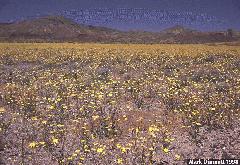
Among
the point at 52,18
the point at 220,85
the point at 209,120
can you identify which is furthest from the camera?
the point at 52,18

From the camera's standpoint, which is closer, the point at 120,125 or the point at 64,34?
the point at 120,125

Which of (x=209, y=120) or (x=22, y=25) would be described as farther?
(x=22, y=25)

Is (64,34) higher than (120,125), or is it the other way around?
(64,34)

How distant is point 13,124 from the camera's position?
37.6ft

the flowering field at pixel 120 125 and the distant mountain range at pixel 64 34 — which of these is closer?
the flowering field at pixel 120 125

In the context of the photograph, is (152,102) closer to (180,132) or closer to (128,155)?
(180,132)

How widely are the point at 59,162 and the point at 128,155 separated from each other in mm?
1597

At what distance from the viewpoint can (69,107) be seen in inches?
500

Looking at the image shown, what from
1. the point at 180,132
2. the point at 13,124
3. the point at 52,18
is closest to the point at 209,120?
the point at 180,132

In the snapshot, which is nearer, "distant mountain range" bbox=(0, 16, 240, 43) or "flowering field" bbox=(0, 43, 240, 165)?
"flowering field" bbox=(0, 43, 240, 165)

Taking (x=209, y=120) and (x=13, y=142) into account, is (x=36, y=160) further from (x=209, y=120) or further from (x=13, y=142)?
(x=209, y=120)

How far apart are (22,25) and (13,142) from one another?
136 metres

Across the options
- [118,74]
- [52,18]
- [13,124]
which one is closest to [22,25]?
[52,18]

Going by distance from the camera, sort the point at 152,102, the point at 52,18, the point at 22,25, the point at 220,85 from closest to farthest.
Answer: the point at 152,102
the point at 220,85
the point at 22,25
the point at 52,18
